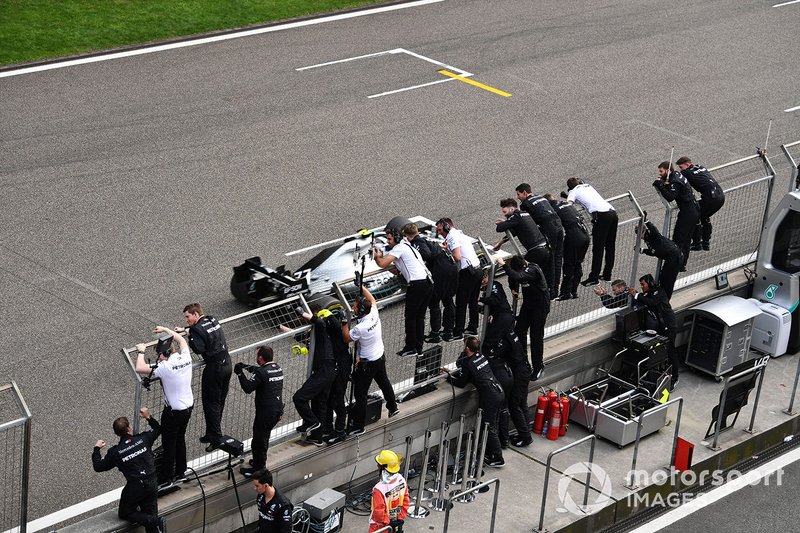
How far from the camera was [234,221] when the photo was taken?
2309 centimetres

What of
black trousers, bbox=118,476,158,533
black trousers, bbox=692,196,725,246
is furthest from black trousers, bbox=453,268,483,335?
black trousers, bbox=118,476,158,533

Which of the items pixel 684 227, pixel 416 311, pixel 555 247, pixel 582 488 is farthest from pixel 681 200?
pixel 416 311

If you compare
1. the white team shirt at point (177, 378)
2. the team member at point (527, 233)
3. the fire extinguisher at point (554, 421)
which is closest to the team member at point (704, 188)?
the team member at point (527, 233)

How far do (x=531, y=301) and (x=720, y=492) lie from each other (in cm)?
356

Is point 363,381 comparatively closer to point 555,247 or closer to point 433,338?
point 433,338

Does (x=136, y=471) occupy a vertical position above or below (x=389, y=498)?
above

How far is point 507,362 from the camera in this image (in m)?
16.7

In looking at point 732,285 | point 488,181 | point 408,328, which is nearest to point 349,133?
point 488,181

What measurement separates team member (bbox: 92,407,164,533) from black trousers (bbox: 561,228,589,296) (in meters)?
6.85

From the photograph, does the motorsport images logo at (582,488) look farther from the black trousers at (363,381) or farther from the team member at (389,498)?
the black trousers at (363,381)

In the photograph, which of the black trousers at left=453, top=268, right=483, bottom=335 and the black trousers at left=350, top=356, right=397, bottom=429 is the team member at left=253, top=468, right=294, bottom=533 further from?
the black trousers at left=453, top=268, right=483, bottom=335

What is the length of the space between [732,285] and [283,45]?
15465 mm

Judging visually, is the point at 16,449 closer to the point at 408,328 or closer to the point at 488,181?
the point at 408,328

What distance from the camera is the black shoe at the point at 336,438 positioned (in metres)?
15.1
